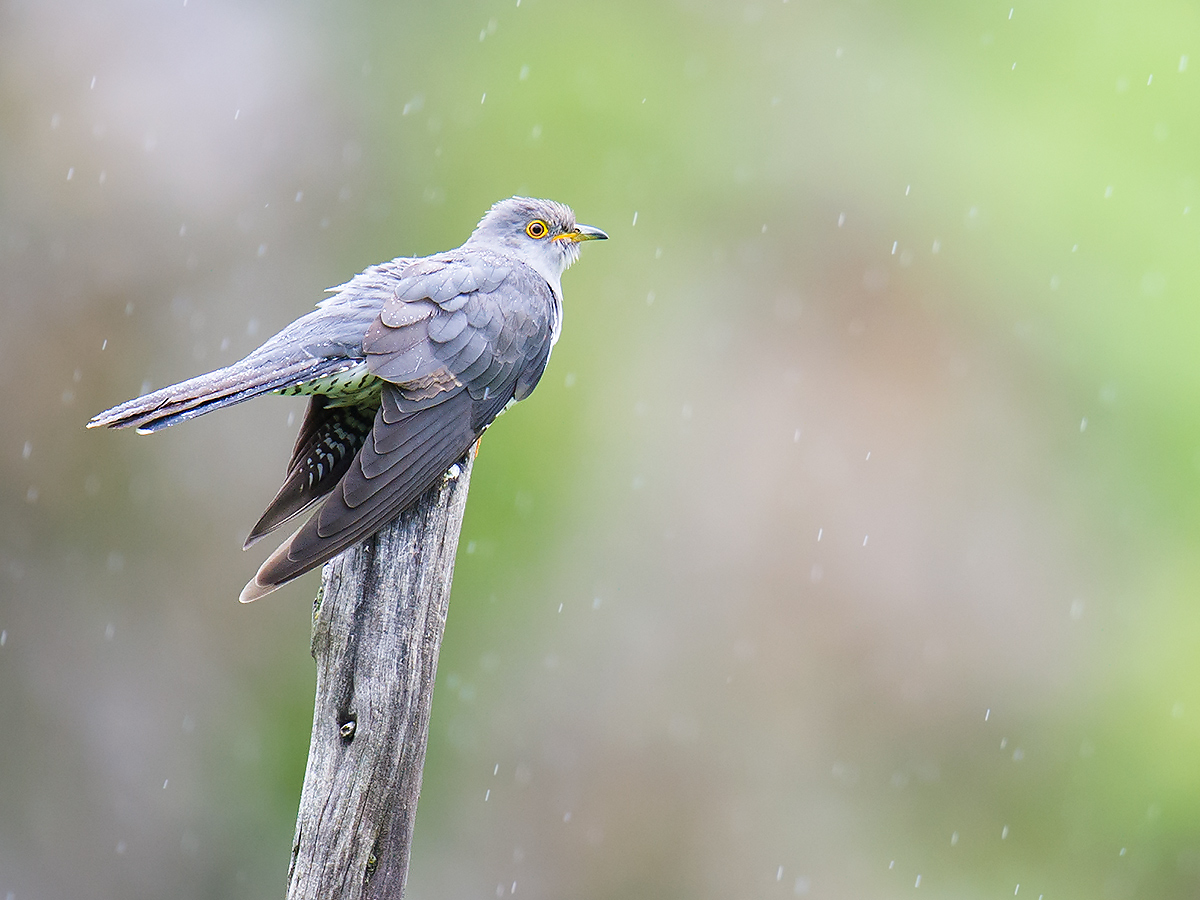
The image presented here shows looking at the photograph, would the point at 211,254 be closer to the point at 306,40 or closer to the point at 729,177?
the point at 306,40

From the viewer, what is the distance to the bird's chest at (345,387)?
3.02 m

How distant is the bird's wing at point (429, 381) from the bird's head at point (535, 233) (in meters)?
0.44

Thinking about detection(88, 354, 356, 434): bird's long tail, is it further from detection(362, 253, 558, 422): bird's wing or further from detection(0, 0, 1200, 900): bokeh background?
detection(0, 0, 1200, 900): bokeh background

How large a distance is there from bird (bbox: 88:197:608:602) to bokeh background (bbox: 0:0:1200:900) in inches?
108

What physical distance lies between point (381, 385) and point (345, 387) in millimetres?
108

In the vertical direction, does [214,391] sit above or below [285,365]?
below

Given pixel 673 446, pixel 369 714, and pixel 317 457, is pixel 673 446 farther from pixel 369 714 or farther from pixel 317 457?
pixel 369 714

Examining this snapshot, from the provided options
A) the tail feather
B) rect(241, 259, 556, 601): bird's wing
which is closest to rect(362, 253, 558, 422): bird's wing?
rect(241, 259, 556, 601): bird's wing

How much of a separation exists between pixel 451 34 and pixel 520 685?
3994 mm

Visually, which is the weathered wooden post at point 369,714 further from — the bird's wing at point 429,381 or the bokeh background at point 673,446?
the bokeh background at point 673,446

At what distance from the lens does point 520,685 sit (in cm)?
611

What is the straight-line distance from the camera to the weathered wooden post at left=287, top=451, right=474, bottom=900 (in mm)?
2650

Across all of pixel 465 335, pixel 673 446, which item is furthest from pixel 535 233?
pixel 673 446

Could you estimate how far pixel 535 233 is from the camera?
416cm
